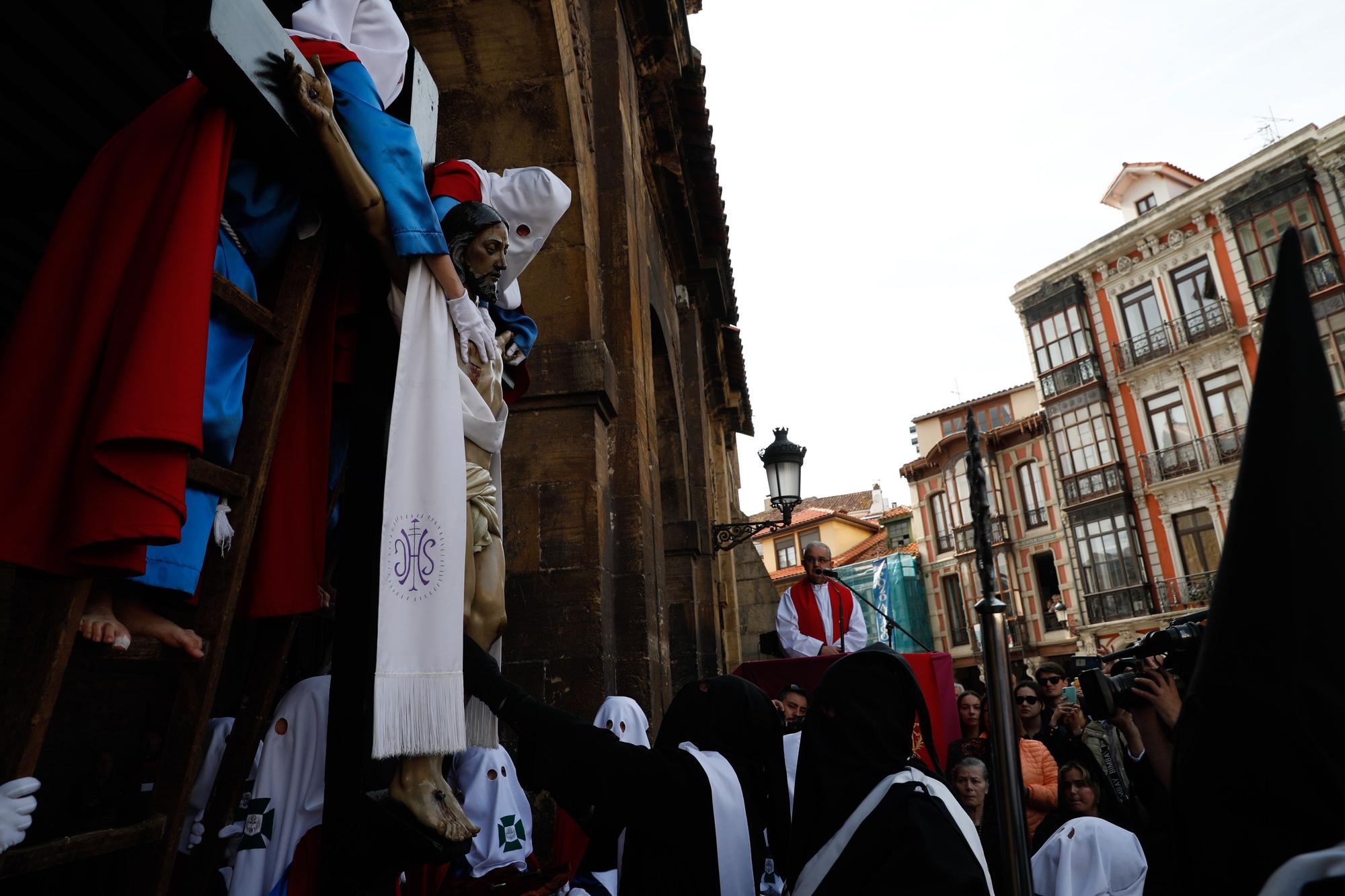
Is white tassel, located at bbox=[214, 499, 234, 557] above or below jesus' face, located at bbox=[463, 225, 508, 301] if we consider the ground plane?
below

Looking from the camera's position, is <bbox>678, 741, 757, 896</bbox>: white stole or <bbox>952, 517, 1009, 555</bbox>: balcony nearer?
<bbox>678, 741, 757, 896</bbox>: white stole

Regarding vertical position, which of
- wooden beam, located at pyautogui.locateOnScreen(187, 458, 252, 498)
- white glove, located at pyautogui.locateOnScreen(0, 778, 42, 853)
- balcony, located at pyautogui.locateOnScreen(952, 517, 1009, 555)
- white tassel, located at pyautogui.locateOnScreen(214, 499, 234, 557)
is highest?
balcony, located at pyautogui.locateOnScreen(952, 517, 1009, 555)

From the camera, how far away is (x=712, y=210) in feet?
36.6

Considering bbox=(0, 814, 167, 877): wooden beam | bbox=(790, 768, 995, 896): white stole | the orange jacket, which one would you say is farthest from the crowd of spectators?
bbox=(0, 814, 167, 877): wooden beam

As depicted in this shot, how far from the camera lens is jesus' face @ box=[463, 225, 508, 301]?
273 cm

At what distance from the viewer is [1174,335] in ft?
84.8

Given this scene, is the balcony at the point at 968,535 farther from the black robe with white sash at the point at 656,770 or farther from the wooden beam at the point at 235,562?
the wooden beam at the point at 235,562

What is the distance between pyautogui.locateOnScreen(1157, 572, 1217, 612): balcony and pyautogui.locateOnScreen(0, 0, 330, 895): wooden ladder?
26994 millimetres

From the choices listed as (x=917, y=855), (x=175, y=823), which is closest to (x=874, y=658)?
(x=917, y=855)

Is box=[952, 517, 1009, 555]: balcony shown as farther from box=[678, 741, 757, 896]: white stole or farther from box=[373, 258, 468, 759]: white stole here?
box=[373, 258, 468, 759]: white stole

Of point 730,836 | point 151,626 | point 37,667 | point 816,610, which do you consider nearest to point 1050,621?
point 816,610

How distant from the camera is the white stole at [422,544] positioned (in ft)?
6.64

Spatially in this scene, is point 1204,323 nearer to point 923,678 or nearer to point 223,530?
point 923,678

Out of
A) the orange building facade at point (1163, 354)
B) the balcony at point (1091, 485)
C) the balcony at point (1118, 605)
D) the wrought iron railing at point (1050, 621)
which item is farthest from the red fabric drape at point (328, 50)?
the wrought iron railing at point (1050, 621)
